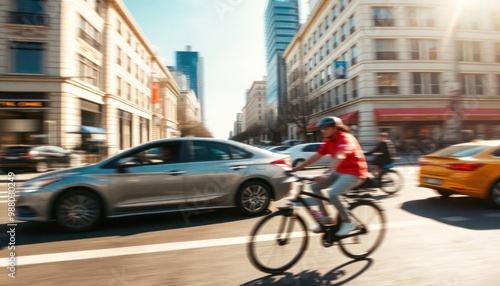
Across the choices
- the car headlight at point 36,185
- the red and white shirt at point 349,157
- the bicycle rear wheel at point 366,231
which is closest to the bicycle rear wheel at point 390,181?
the bicycle rear wheel at point 366,231

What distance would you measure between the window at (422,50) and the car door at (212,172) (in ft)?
92.1

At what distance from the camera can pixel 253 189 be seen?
19.0 ft

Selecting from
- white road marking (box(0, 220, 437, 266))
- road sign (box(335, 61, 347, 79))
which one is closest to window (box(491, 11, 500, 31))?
road sign (box(335, 61, 347, 79))

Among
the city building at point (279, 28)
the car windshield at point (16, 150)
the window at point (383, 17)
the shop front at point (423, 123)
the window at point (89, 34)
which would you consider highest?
the city building at point (279, 28)

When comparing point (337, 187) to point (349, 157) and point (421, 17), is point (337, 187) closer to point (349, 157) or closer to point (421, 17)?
point (349, 157)

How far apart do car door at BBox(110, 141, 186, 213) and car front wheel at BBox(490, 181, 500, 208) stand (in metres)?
6.00

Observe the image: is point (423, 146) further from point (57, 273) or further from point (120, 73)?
point (120, 73)

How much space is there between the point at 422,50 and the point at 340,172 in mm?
29809

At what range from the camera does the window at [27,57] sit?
19.6 meters

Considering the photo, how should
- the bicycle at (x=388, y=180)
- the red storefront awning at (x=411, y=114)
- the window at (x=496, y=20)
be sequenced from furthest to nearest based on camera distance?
the window at (x=496, y=20) < the red storefront awning at (x=411, y=114) < the bicycle at (x=388, y=180)

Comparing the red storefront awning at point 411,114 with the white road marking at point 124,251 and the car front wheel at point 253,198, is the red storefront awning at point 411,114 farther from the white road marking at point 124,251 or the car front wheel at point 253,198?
the white road marking at point 124,251

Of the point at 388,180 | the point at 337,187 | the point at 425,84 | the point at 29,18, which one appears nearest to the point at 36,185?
the point at 337,187

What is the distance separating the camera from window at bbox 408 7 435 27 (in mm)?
28328

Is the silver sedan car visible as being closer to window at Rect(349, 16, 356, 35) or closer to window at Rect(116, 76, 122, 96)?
window at Rect(349, 16, 356, 35)
